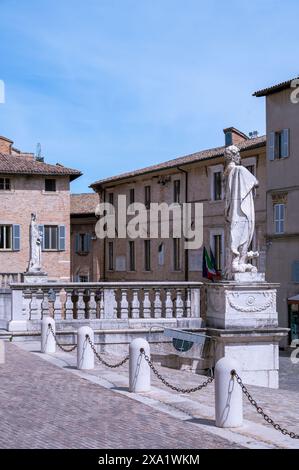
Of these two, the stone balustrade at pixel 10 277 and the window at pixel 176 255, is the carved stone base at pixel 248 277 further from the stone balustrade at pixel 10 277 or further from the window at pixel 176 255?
the window at pixel 176 255

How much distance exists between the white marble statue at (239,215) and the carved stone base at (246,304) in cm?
33

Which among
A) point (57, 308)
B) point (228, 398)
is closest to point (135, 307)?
point (57, 308)

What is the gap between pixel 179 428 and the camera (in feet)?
29.7

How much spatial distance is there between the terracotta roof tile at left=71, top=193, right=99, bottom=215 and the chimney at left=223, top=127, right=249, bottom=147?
56.8ft

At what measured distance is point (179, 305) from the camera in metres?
17.2

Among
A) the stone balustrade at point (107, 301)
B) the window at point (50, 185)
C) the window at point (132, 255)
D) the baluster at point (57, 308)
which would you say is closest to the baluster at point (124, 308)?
the stone balustrade at point (107, 301)

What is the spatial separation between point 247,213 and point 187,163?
2804 cm

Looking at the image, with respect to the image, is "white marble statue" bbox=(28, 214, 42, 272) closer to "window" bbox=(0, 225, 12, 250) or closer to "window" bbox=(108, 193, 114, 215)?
"window" bbox=(0, 225, 12, 250)

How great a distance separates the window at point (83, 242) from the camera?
58513mm

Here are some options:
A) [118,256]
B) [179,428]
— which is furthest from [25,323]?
Answer: [118,256]

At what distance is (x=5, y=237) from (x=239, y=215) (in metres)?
31.7
